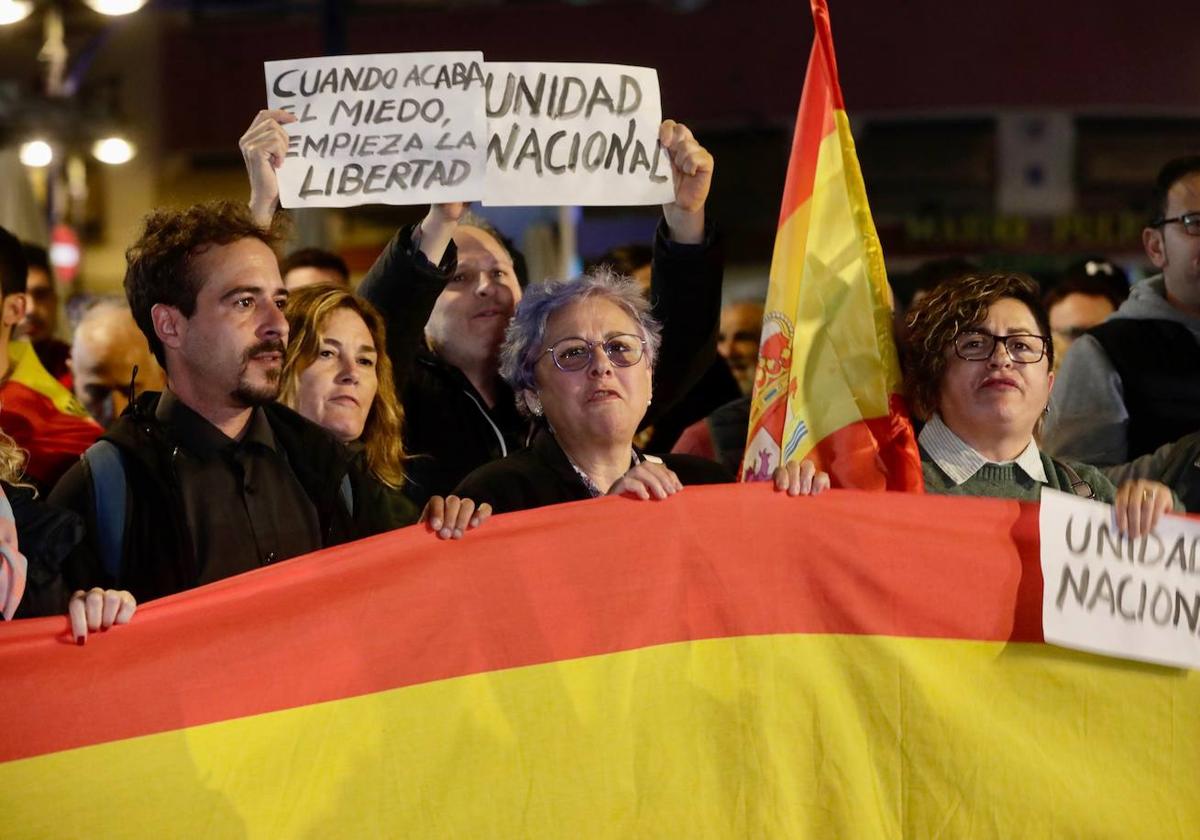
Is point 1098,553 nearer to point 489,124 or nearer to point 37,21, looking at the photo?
point 489,124

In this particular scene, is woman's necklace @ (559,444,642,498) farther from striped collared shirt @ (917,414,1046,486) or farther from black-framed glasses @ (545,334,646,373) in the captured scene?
striped collared shirt @ (917,414,1046,486)

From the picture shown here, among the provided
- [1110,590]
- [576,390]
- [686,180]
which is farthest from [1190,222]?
[576,390]

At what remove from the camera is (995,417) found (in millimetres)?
3088

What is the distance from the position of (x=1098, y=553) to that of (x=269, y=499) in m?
1.43

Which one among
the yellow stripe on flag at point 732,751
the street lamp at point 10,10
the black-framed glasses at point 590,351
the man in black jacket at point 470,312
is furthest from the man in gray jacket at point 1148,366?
the street lamp at point 10,10

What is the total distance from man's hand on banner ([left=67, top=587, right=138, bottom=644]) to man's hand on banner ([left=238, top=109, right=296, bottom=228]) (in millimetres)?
912

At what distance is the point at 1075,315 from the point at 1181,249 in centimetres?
155

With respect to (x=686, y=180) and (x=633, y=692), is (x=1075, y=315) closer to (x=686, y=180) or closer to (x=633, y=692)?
(x=686, y=180)

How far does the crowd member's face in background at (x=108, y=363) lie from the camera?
5.04m

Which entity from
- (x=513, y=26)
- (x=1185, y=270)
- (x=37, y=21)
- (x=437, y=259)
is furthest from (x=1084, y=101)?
(x=437, y=259)

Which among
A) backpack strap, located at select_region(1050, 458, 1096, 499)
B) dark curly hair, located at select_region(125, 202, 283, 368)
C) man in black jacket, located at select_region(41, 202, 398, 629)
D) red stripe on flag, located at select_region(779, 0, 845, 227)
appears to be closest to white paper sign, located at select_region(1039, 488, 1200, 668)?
backpack strap, located at select_region(1050, 458, 1096, 499)

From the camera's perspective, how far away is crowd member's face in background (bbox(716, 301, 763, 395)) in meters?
5.71

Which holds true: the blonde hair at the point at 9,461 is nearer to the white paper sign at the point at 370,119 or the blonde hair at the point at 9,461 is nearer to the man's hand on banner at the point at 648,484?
the white paper sign at the point at 370,119

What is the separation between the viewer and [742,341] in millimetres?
5723
